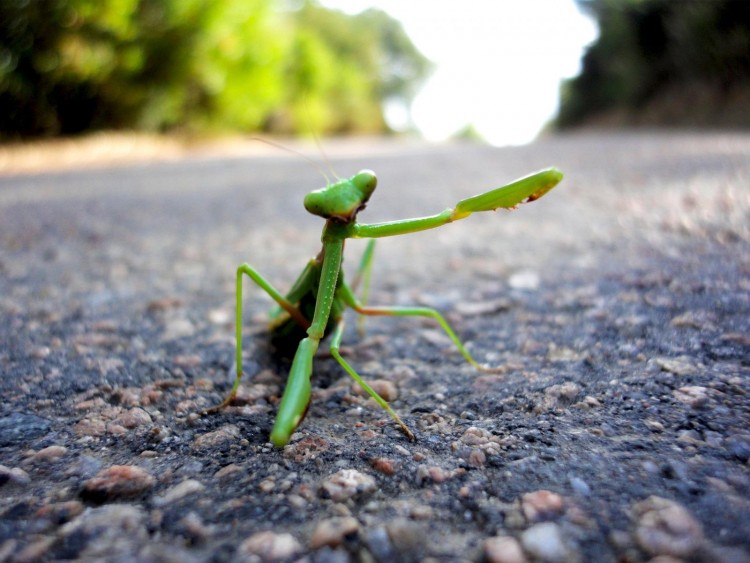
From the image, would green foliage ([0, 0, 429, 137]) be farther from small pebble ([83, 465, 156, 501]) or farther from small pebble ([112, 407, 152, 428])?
small pebble ([83, 465, 156, 501])

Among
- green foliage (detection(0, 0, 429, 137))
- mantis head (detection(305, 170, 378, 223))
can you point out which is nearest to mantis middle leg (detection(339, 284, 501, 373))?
mantis head (detection(305, 170, 378, 223))

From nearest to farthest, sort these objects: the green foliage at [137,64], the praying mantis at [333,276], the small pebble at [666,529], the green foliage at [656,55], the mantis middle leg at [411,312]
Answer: the small pebble at [666,529]
the praying mantis at [333,276]
the mantis middle leg at [411,312]
the green foliage at [137,64]
the green foliage at [656,55]

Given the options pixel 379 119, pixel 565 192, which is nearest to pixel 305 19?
pixel 379 119

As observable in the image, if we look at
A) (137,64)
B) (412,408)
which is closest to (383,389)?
(412,408)

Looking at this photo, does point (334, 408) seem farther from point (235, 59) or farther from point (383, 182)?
point (235, 59)

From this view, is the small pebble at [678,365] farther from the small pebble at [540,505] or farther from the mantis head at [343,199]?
the mantis head at [343,199]

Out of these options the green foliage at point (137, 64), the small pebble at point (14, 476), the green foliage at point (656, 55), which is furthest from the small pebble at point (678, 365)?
the green foliage at point (656, 55)

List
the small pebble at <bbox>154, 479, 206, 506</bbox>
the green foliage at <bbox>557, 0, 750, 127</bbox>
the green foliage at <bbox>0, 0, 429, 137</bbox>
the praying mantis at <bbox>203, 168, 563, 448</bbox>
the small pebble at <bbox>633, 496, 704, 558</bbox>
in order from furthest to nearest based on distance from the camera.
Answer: the green foliage at <bbox>557, 0, 750, 127</bbox>
the green foliage at <bbox>0, 0, 429, 137</bbox>
the praying mantis at <bbox>203, 168, 563, 448</bbox>
the small pebble at <bbox>154, 479, 206, 506</bbox>
the small pebble at <bbox>633, 496, 704, 558</bbox>
